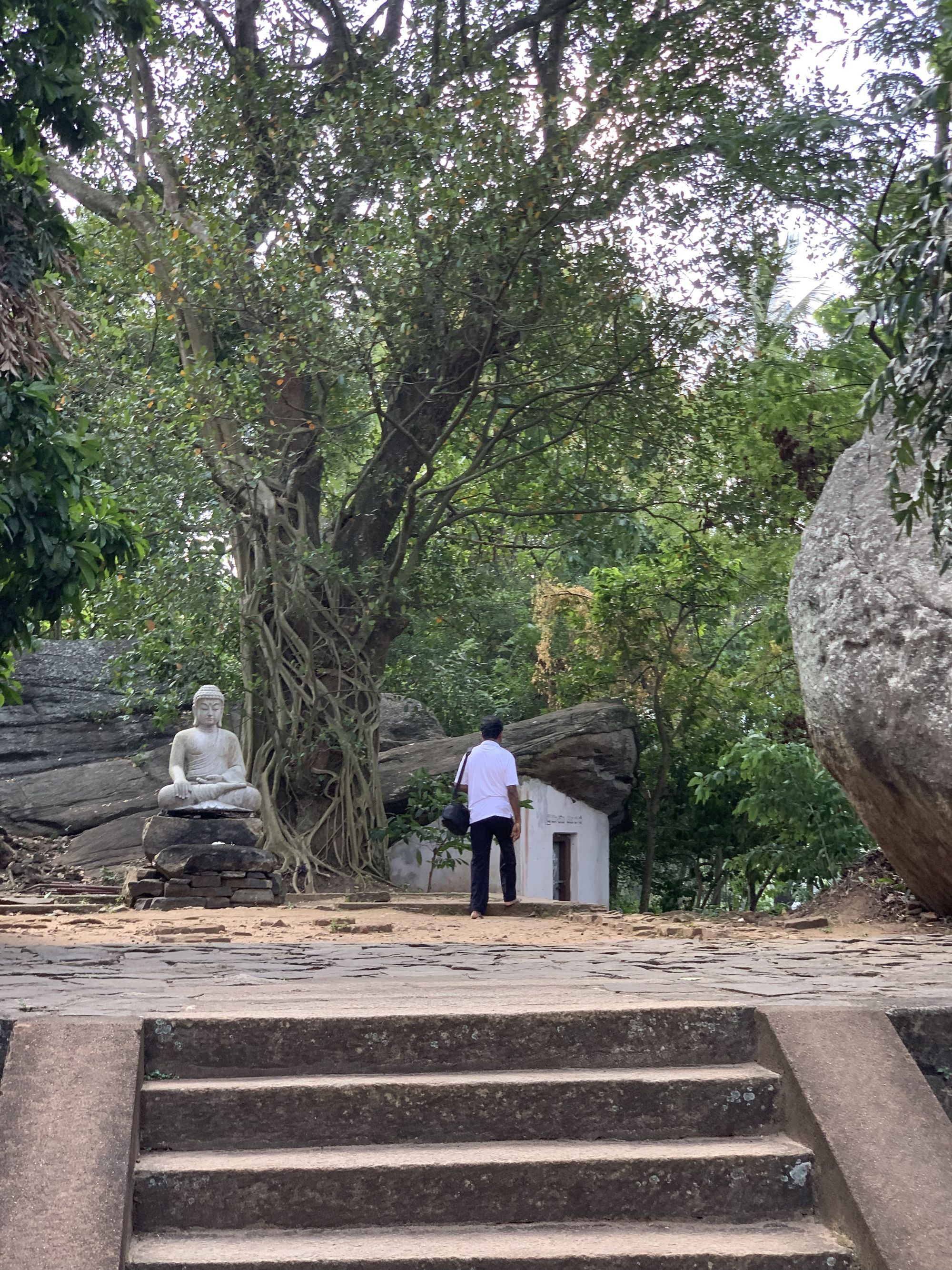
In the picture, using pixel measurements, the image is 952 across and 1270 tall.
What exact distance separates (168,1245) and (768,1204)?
5.05 feet

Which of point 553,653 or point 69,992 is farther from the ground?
point 553,653

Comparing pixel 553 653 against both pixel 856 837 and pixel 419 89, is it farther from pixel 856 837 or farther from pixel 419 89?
pixel 419 89

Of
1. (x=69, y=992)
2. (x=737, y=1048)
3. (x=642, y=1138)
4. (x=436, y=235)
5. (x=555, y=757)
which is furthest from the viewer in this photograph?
(x=555, y=757)

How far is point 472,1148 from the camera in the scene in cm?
348

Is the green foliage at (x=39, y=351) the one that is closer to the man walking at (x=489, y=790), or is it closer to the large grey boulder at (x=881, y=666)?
the man walking at (x=489, y=790)

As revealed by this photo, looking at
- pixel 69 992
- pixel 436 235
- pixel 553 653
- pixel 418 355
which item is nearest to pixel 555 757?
pixel 553 653

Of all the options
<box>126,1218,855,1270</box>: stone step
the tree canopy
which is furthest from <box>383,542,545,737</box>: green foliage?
<box>126,1218,855,1270</box>: stone step

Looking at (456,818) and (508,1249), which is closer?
(508,1249)

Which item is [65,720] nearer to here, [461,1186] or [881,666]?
[881,666]

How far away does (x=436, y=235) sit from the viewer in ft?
38.6

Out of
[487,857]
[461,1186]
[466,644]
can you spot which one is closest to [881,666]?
[487,857]

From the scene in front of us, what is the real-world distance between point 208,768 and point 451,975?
278 inches

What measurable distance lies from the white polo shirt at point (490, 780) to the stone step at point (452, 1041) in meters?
5.75

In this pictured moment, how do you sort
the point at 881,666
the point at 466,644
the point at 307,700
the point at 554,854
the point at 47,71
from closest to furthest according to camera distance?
the point at 47,71 → the point at 881,666 → the point at 307,700 → the point at 554,854 → the point at 466,644
